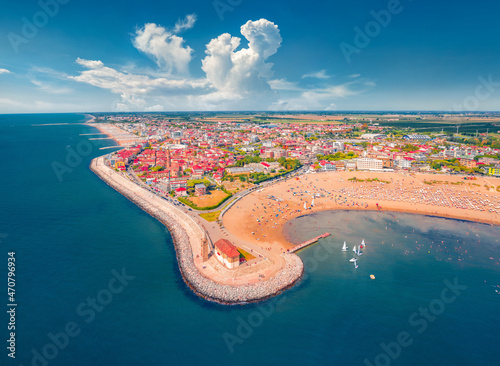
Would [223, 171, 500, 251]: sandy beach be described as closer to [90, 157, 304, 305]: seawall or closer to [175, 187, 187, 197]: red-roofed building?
[90, 157, 304, 305]: seawall

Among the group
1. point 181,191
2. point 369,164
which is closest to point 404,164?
point 369,164

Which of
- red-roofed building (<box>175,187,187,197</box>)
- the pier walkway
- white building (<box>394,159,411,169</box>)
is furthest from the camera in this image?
white building (<box>394,159,411,169</box>)

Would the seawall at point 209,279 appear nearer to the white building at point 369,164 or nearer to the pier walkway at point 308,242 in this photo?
the pier walkway at point 308,242

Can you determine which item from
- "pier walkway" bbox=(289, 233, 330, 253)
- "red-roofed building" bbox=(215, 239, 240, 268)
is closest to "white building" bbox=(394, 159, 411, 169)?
"pier walkway" bbox=(289, 233, 330, 253)

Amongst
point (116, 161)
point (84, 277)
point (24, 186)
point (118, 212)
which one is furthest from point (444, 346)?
point (116, 161)

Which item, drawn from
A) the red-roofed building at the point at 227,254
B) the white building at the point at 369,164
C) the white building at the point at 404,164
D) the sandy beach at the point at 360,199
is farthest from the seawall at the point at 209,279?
the white building at the point at 404,164

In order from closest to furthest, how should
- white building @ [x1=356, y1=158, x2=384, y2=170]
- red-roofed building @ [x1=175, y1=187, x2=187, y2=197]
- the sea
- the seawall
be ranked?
the sea, the seawall, red-roofed building @ [x1=175, y1=187, x2=187, y2=197], white building @ [x1=356, y1=158, x2=384, y2=170]

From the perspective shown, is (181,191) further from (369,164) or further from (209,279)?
(369,164)

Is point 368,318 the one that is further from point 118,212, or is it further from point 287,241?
point 118,212
